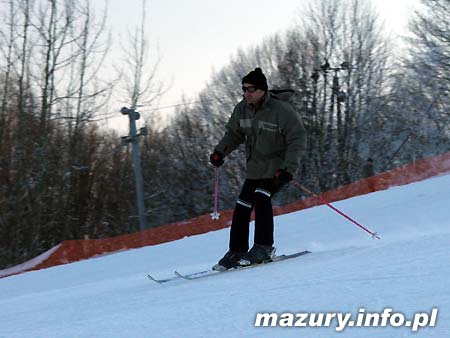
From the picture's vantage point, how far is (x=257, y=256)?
15.1ft

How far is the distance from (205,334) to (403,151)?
25597 mm

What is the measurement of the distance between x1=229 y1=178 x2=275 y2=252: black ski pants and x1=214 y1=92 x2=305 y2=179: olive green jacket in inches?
3.4

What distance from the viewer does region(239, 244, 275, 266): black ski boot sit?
4.60 m

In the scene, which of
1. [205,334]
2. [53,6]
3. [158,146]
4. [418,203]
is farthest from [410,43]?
[205,334]

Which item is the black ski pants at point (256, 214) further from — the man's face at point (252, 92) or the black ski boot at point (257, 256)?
the man's face at point (252, 92)

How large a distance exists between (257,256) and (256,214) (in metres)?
0.29

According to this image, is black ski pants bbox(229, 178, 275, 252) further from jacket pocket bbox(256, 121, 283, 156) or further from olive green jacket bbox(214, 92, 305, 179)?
jacket pocket bbox(256, 121, 283, 156)

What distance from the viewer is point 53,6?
19.9 m

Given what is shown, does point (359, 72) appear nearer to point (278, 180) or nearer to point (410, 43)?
point (410, 43)

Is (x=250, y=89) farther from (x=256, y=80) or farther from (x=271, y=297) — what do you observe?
(x=271, y=297)

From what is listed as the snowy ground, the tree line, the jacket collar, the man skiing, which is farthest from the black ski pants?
the tree line

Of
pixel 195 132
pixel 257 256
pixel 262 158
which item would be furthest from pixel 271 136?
pixel 195 132

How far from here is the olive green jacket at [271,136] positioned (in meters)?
4.55

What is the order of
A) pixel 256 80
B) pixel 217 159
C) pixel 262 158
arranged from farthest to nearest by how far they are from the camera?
pixel 217 159 → pixel 262 158 → pixel 256 80
